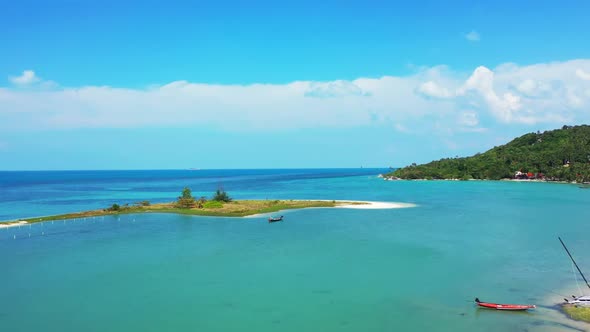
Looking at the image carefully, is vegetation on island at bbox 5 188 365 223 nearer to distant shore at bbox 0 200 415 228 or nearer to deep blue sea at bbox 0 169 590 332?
distant shore at bbox 0 200 415 228

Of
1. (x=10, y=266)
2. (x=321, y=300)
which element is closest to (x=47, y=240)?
(x=10, y=266)

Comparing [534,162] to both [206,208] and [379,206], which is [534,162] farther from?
[206,208]

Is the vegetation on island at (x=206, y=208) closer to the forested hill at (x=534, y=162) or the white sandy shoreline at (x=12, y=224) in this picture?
the white sandy shoreline at (x=12, y=224)

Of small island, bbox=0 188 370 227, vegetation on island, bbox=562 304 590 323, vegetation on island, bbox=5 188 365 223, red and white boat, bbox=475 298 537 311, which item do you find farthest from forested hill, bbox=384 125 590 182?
red and white boat, bbox=475 298 537 311

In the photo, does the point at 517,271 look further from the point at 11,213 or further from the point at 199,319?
the point at 11,213

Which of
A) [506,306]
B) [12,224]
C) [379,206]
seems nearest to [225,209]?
[379,206]

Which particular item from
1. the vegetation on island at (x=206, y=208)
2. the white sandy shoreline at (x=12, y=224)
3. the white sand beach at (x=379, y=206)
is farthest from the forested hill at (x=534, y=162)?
the white sandy shoreline at (x=12, y=224)
